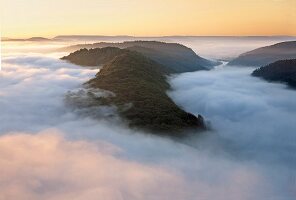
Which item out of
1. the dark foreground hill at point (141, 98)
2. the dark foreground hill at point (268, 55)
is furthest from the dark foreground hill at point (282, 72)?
the dark foreground hill at point (268, 55)

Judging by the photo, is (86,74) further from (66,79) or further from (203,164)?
(203,164)

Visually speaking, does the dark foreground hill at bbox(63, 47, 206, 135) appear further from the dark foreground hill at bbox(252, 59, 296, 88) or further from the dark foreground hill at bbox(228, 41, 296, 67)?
the dark foreground hill at bbox(228, 41, 296, 67)

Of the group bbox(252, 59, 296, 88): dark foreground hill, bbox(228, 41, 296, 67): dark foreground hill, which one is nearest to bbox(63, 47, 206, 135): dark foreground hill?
bbox(252, 59, 296, 88): dark foreground hill

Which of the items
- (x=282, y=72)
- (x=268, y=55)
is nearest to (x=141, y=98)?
(x=282, y=72)

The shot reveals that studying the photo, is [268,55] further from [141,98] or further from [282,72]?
[141,98]

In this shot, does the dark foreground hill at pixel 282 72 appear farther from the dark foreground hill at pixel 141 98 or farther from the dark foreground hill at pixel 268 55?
the dark foreground hill at pixel 268 55

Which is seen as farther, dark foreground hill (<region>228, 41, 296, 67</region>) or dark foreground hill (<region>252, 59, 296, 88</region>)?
dark foreground hill (<region>228, 41, 296, 67</region>)
